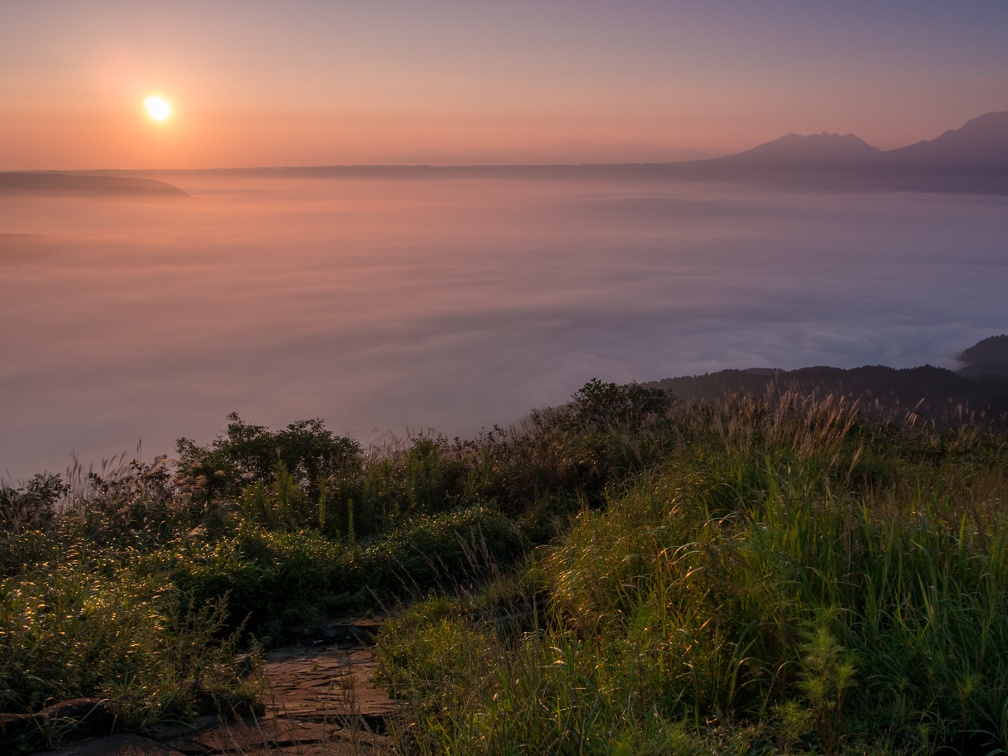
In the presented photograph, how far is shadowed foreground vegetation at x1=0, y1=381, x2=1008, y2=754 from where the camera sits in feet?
10.4

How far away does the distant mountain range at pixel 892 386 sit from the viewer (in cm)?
958

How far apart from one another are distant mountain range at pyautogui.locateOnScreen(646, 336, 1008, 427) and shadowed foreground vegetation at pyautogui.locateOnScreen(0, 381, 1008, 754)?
191 cm

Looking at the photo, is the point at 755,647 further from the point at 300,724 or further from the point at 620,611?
the point at 300,724

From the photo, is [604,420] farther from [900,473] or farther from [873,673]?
[873,673]

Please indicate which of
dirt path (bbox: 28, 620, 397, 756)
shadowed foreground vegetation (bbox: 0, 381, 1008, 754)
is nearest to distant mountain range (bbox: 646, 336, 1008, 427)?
shadowed foreground vegetation (bbox: 0, 381, 1008, 754)

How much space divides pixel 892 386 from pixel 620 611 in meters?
25.0

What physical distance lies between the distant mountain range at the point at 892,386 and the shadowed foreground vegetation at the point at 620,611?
191 centimetres

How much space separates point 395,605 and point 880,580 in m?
3.54

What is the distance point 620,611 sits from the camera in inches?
170

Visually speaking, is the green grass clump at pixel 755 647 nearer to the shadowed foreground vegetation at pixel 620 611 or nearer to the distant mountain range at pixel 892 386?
the shadowed foreground vegetation at pixel 620 611

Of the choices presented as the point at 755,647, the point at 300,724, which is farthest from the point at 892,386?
the point at 300,724

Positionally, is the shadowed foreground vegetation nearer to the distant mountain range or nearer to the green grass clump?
the green grass clump

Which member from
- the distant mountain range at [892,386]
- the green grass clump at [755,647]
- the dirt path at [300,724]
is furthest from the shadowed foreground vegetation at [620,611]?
the distant mountain range at [892,386]

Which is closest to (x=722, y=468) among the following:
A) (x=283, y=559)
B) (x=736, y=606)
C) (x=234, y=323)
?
(x=736, y=606)
